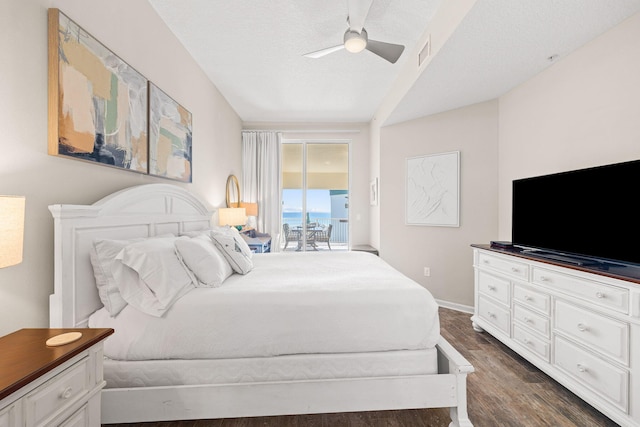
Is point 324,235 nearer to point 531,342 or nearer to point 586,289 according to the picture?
point 531,342

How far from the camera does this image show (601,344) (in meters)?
1.61

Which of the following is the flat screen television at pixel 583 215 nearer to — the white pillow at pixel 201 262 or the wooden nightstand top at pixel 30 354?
the white pillow at pixel 201 262

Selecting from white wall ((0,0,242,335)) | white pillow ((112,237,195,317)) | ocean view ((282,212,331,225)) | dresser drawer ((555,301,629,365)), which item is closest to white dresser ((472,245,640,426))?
dresser drawer ((555,301,629,365))

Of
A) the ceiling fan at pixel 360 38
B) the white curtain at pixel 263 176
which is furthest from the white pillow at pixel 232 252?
the white curtain at pixel 263 176

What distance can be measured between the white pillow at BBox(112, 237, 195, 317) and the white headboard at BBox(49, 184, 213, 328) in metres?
0.17

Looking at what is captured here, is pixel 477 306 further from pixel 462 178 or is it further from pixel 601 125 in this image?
pixel 601 125

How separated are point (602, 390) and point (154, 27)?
392cm

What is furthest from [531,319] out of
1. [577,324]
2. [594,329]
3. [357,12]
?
[357,12]

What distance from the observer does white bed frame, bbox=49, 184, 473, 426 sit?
1354mm

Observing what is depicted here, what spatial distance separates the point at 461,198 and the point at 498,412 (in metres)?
2.33

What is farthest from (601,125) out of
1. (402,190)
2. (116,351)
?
(116,351)

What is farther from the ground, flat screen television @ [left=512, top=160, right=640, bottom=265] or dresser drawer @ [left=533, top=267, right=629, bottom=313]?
flat screen television @ [left=512, top=160, right=640, bottom=265]

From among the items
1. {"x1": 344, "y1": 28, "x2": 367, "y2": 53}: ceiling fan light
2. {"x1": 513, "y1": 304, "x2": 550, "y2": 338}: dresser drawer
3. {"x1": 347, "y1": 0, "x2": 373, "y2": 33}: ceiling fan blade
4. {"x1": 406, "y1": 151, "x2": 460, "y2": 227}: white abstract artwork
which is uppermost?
{"x1": 347, "y1": 0, "x2": 373, "y2": 33}: ceiling fan blade

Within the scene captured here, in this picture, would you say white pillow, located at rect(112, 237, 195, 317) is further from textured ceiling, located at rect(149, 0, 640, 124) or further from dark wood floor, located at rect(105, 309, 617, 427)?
textured ceiling, located at rect(149, 0, 640, 124)
